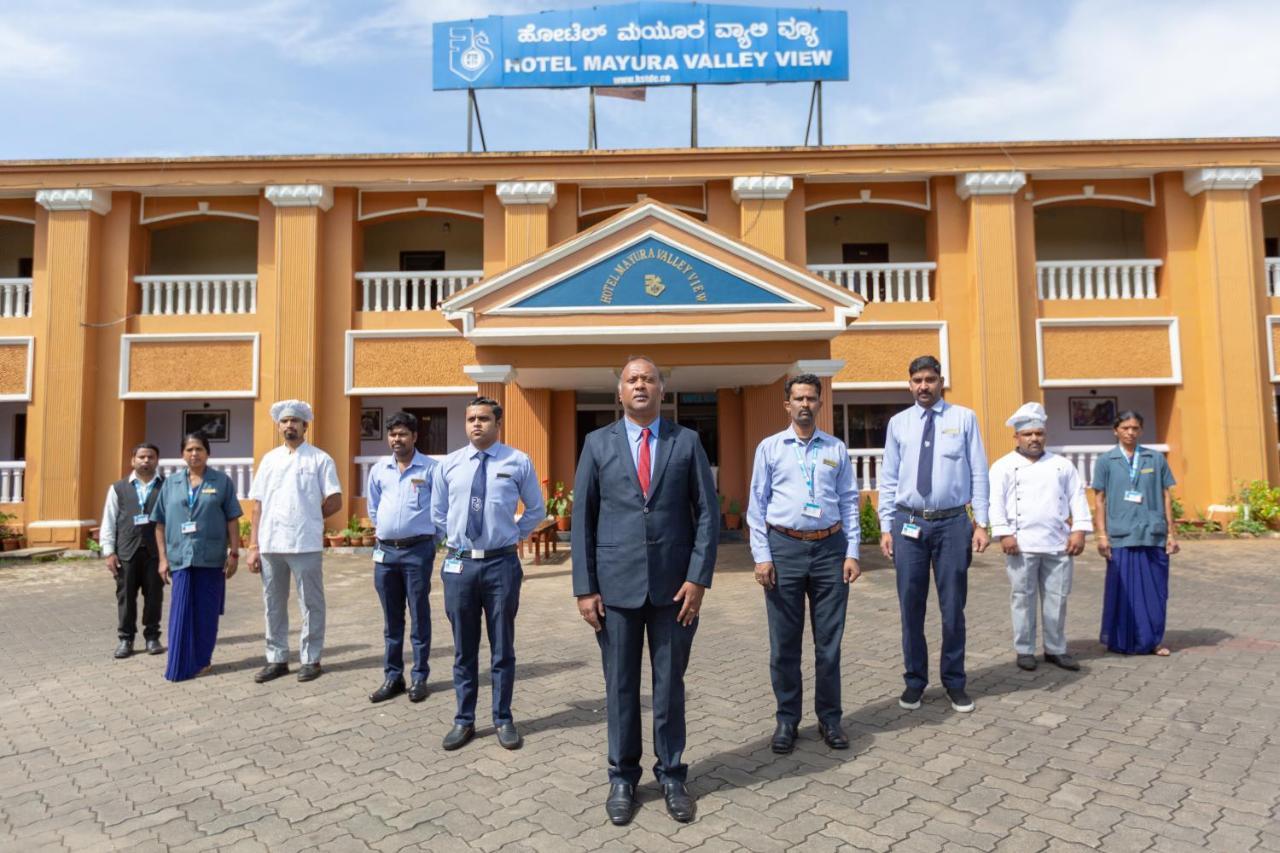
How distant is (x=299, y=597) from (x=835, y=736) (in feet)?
11.9

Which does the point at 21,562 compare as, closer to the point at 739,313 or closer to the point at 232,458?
the point at 232,458

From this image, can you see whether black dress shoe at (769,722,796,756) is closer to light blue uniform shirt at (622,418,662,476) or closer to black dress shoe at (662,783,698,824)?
black dress shoe at (662,783,698,824)

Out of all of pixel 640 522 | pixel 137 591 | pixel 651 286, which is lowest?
pixel 137 591

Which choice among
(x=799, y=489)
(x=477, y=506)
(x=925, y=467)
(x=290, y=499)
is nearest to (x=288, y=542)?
(x=290, y=499)

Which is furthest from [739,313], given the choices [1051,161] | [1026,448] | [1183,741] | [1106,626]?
[1051,161]

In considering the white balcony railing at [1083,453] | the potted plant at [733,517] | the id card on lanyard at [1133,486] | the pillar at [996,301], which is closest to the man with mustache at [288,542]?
the id card on lanyard at [1133,486]

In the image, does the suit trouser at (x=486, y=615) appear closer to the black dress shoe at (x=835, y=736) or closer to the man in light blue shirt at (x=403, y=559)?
the man in light blue shirt at (x=403, y=559)

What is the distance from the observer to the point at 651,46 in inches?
583

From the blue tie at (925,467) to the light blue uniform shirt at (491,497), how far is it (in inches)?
85.5

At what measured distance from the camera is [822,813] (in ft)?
10.0

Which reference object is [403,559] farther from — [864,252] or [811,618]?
[864,252]

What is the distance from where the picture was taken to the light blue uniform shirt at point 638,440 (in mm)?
3247

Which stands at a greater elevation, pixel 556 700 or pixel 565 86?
pixel 565 86

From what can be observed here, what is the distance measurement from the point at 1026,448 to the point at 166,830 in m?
5.24
